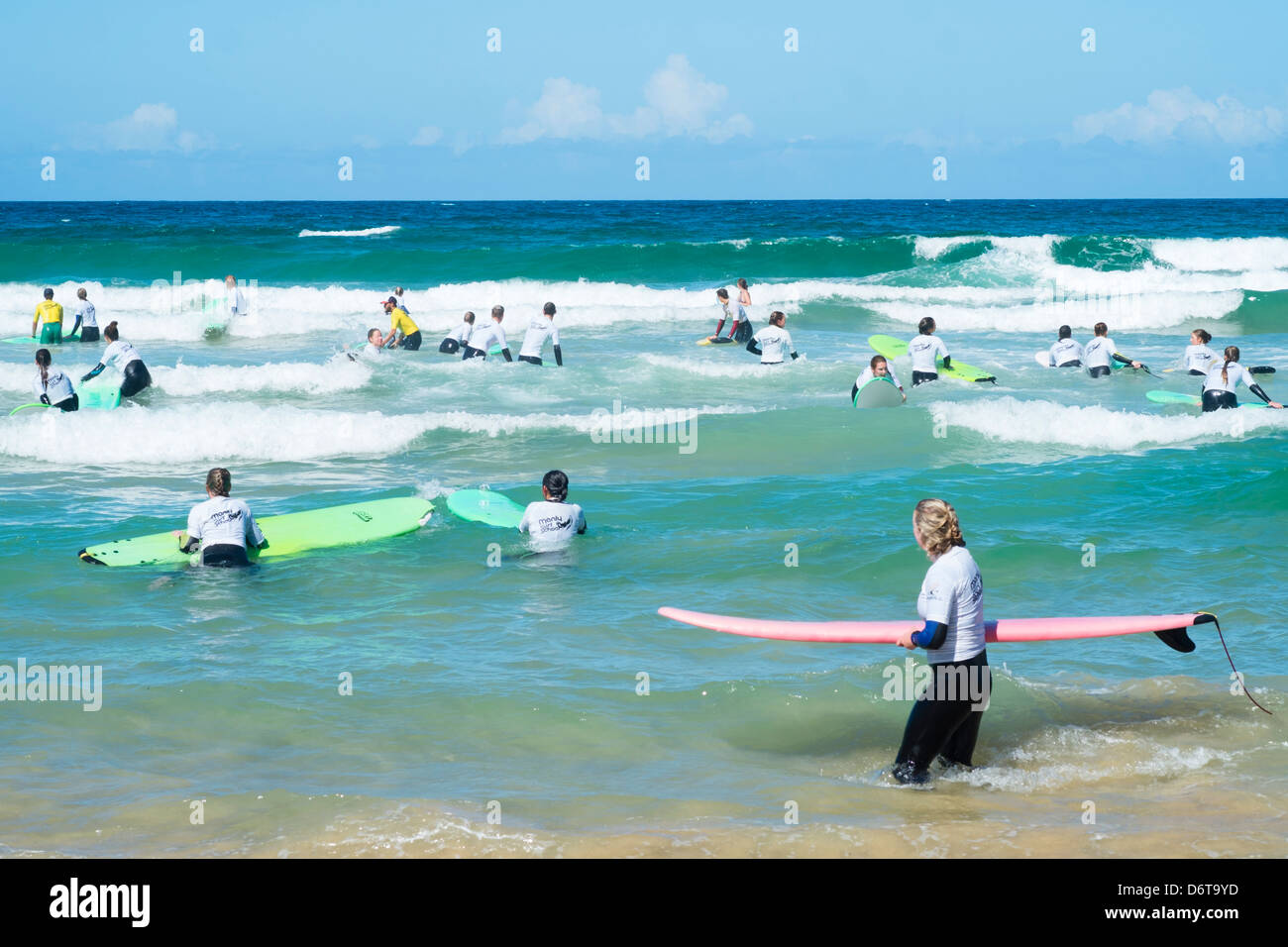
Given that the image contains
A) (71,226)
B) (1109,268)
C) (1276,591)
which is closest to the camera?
(1276,591)

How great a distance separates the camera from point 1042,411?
1383 cm

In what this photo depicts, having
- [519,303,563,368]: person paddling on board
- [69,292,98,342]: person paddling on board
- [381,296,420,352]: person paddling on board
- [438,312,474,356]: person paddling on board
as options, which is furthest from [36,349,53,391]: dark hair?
[69,292,98,342]: person paddling on board

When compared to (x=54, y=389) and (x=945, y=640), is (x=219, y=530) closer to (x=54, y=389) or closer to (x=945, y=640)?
(x=945, y=640)

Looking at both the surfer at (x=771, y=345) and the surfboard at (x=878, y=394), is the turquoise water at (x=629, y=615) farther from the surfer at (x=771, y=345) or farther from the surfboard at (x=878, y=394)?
the surfboard at (x=878, y=394)

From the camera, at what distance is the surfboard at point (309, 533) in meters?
8.66

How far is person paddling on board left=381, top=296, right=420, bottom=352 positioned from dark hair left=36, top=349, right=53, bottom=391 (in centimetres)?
620

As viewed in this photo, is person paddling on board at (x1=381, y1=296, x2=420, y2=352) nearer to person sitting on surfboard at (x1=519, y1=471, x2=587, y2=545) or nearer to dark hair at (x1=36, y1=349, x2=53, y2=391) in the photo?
dark hair at (x1=36, y1=349, x2=53, y2=391)

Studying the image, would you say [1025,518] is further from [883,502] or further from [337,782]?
[337,782]

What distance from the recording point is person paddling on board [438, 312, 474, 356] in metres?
19.0

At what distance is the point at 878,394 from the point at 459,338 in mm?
7909

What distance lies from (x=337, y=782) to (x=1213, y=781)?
4.00 m

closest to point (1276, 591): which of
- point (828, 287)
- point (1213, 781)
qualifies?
point (1213, 781)

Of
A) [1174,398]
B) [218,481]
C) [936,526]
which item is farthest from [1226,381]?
[218,481]

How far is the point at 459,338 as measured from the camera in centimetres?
1966
